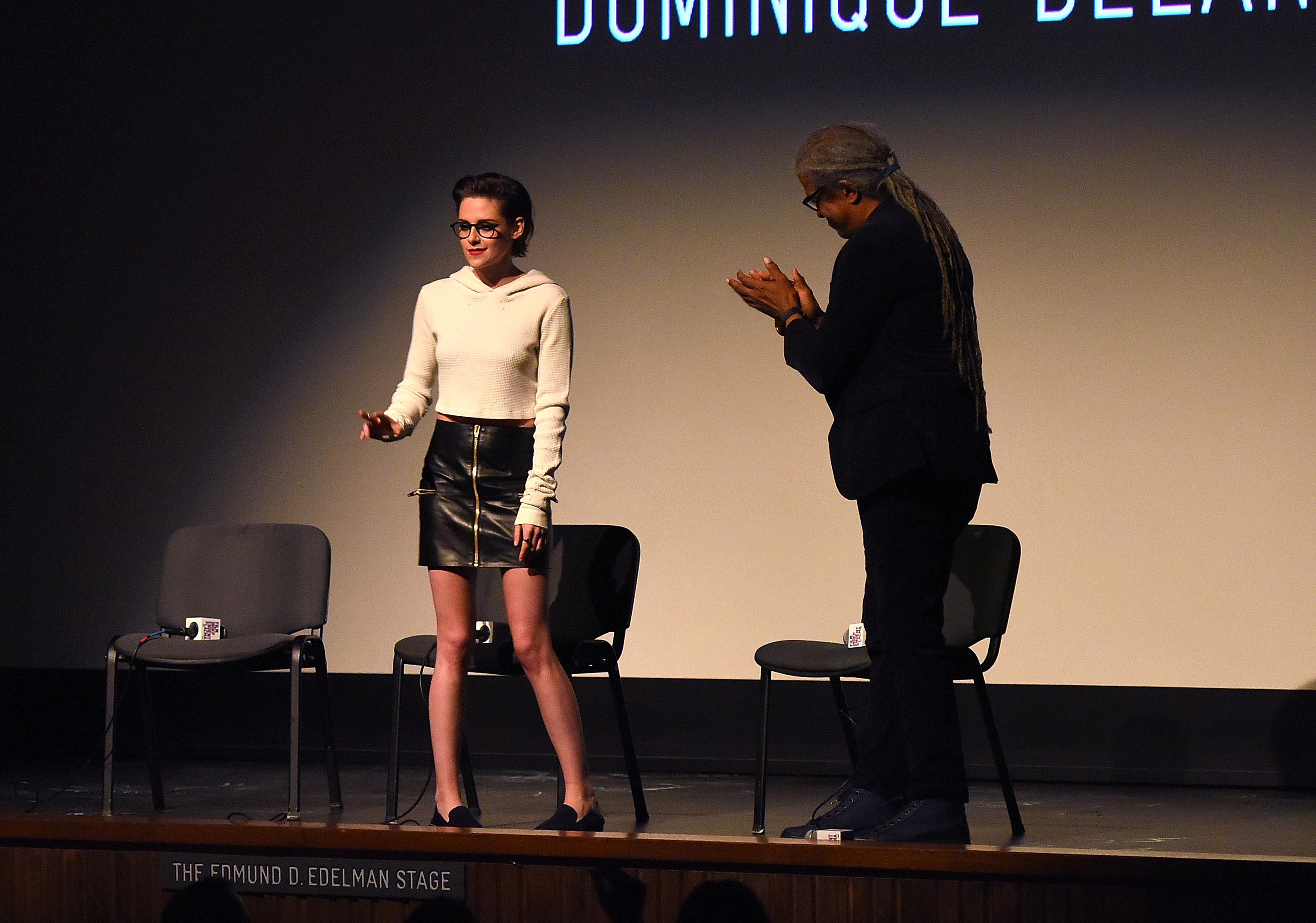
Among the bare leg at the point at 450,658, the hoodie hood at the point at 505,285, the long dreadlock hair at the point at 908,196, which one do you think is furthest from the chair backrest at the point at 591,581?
the long dreadlock hair at the point at 908,196

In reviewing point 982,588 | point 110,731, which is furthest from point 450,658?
point 982,588

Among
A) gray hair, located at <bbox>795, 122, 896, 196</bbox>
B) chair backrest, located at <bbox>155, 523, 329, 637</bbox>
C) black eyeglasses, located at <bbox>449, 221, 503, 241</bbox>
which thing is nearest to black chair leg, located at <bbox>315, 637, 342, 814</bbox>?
chair backrest, located at <bbox>155, 523, 329, 637</bbox>

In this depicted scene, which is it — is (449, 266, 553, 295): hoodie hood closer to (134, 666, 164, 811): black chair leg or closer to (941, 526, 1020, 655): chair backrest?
(941, 526, 1020, 655): chair backrest

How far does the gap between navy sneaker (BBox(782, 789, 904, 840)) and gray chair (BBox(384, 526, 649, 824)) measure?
83cm

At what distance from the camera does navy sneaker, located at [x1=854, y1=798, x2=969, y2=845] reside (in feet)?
8.25

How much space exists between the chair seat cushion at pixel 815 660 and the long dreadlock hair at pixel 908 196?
2.84 feet

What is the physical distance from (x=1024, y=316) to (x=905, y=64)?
2.74 ft

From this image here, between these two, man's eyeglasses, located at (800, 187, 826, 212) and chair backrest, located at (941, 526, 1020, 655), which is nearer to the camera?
man's eyeglasses, located at (800, 187, 826, 212)

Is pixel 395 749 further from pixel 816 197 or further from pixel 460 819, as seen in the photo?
pixel 816 197

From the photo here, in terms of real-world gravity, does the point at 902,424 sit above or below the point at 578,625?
above

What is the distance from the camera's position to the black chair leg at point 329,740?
12.6 feet

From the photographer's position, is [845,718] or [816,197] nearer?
[816,197]

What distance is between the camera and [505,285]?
318 cm

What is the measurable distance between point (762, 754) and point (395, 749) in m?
0.88
